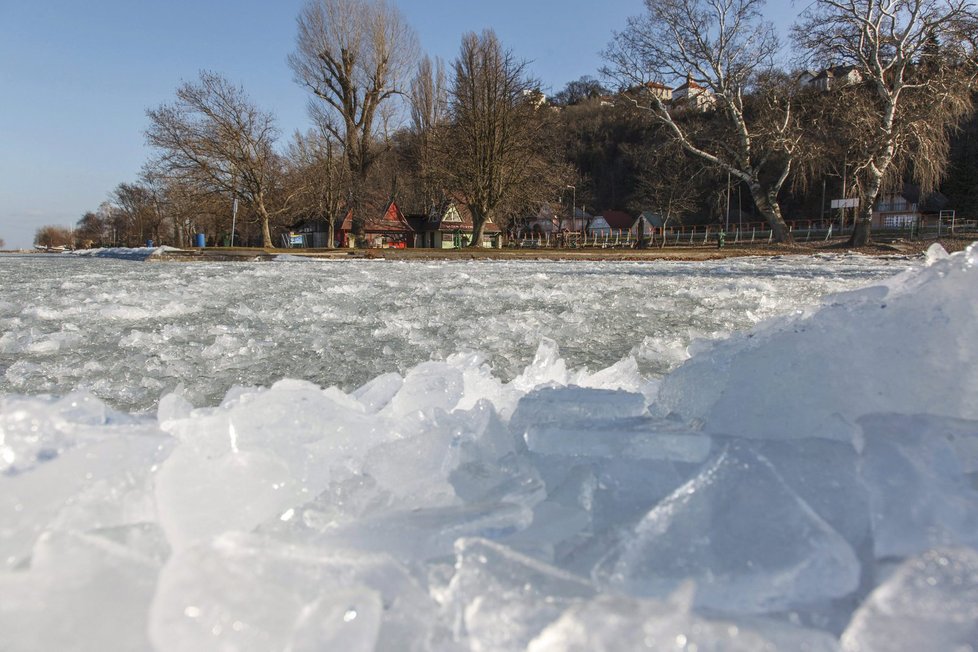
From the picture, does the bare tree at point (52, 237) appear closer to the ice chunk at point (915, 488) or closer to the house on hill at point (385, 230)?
the house on hill at point (385, 230)

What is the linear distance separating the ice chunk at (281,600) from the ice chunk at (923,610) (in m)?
0.43

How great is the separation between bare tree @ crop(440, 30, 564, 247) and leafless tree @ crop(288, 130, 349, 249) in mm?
8989

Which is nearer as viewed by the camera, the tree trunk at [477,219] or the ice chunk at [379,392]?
the ice chunk at [379,392]

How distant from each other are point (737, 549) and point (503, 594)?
28 centimetres

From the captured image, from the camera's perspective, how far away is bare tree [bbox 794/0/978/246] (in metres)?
14.0

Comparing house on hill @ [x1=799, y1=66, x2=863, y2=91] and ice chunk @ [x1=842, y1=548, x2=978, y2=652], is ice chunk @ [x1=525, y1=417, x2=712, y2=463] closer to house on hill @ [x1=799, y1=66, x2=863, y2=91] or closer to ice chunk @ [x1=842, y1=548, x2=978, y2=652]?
ice chunk @ [x1=842, y1=548, x2=978, y2=652]

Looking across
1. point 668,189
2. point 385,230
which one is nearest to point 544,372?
point 385,230

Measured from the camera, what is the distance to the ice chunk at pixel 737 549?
22.9 inches

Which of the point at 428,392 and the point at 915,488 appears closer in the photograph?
the point at 915,488

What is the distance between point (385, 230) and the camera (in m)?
37.5

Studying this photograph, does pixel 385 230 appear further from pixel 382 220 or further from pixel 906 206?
pixel 906 206

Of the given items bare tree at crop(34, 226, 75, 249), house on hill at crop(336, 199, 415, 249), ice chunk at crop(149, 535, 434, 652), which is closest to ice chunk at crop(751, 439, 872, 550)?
ice chunk at crop(149, 535, 434, 652)

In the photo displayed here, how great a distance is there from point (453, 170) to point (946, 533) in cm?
2303

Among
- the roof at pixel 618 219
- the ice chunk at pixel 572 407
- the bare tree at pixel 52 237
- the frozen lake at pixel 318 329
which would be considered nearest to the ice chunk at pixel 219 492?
the ice chunk at pixel 572 407
